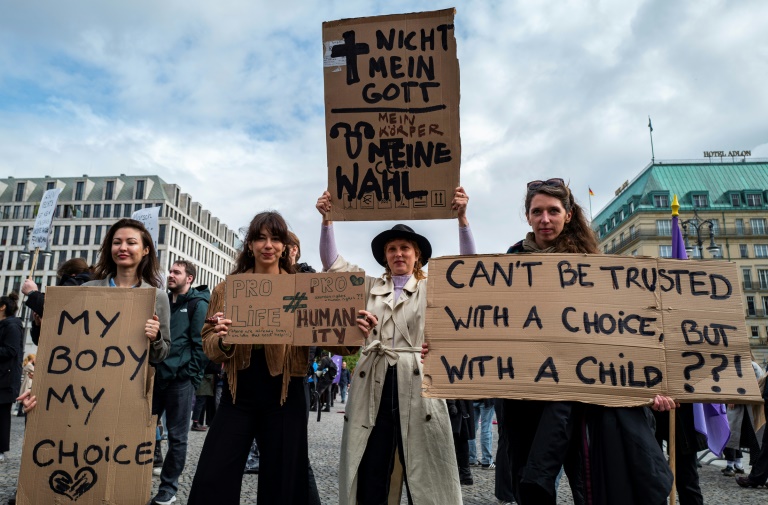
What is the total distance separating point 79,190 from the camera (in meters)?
84.7

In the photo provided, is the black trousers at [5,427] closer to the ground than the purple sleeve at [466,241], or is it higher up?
closer to the ground

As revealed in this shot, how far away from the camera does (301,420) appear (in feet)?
11.2

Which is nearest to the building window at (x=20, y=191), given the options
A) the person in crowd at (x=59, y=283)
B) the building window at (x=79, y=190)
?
the building window at (x=79, y=190)

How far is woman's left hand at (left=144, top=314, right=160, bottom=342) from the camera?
11.3 ft

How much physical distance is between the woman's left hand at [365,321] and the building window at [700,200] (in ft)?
207

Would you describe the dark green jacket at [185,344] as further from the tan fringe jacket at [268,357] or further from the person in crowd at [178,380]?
the tan fringe jacket at [268,357]

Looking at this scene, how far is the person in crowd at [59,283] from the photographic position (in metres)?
4.51

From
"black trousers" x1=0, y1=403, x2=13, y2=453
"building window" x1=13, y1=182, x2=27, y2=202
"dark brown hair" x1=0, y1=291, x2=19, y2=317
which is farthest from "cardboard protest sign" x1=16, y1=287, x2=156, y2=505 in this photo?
"building window" x1=13, y1=182, x2=27, y2=202

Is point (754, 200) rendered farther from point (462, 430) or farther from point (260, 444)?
point (260, 444)

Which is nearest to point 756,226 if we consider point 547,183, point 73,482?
point 547,183

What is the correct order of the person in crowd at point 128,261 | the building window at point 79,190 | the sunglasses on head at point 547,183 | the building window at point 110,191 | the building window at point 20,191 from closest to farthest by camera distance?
1. the sunglasses on head at point 547,183
2. the person in crowd at point 128,261
3. the building window at point 20,191
4. the building window at point 110,191
5. the building window at point 79,190

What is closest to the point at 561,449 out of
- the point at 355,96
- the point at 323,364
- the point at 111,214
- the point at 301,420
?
the point at 301,420

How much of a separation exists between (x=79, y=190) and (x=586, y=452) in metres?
93.8

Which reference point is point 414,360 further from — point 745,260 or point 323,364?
point 745,260
